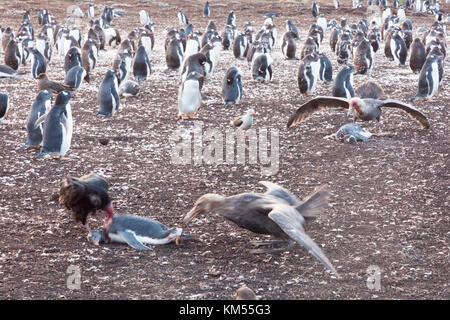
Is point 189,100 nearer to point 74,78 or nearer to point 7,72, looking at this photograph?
point 74,78

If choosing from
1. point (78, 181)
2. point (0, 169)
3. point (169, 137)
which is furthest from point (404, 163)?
point (0, 169)

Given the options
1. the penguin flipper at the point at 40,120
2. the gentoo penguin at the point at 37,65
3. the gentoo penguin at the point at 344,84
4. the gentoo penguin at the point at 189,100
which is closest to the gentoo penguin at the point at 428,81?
the gentoo penguin at the point at 344,84

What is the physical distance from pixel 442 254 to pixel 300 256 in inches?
38.1

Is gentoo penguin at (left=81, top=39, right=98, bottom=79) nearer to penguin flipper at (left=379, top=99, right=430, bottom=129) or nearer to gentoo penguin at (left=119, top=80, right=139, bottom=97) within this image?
gentoo penguin at (left=119, top=80, right=139, bottom=97)

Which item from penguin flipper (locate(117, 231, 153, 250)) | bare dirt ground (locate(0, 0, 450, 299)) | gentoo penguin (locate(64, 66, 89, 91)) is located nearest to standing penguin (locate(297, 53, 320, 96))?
bare dirt ground (locate(0, 0, 450, 299))

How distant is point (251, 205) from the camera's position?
14.4ft

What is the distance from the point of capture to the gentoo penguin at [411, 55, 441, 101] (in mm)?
9414

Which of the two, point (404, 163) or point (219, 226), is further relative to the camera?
point (404, 163)

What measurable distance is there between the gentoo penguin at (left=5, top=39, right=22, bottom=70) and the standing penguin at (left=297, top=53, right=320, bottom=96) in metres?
5.64

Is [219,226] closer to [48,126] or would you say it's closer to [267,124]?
[48,126]

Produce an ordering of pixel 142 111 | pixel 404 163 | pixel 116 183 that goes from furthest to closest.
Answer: pixel 142 111 < pixel 404 163 < pixel 116 183

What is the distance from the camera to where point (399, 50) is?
41.8 feet

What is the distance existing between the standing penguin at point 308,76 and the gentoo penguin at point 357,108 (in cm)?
200

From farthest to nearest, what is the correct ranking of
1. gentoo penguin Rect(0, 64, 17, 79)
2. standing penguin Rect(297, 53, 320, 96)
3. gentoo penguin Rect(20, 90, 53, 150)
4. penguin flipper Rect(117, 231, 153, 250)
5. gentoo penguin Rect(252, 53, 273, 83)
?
1. gentoo penguin Rect(0, 64, 17, 79)
2. gentoo penguin Rect(252, 53, 273, 83)
3. standing penguin Rect(297, 53, 320, 96)
4. gentoo penguin Rect(20, 90, 53, 150)
5. penguin flipper Rect(117, 231, 153, 250)
